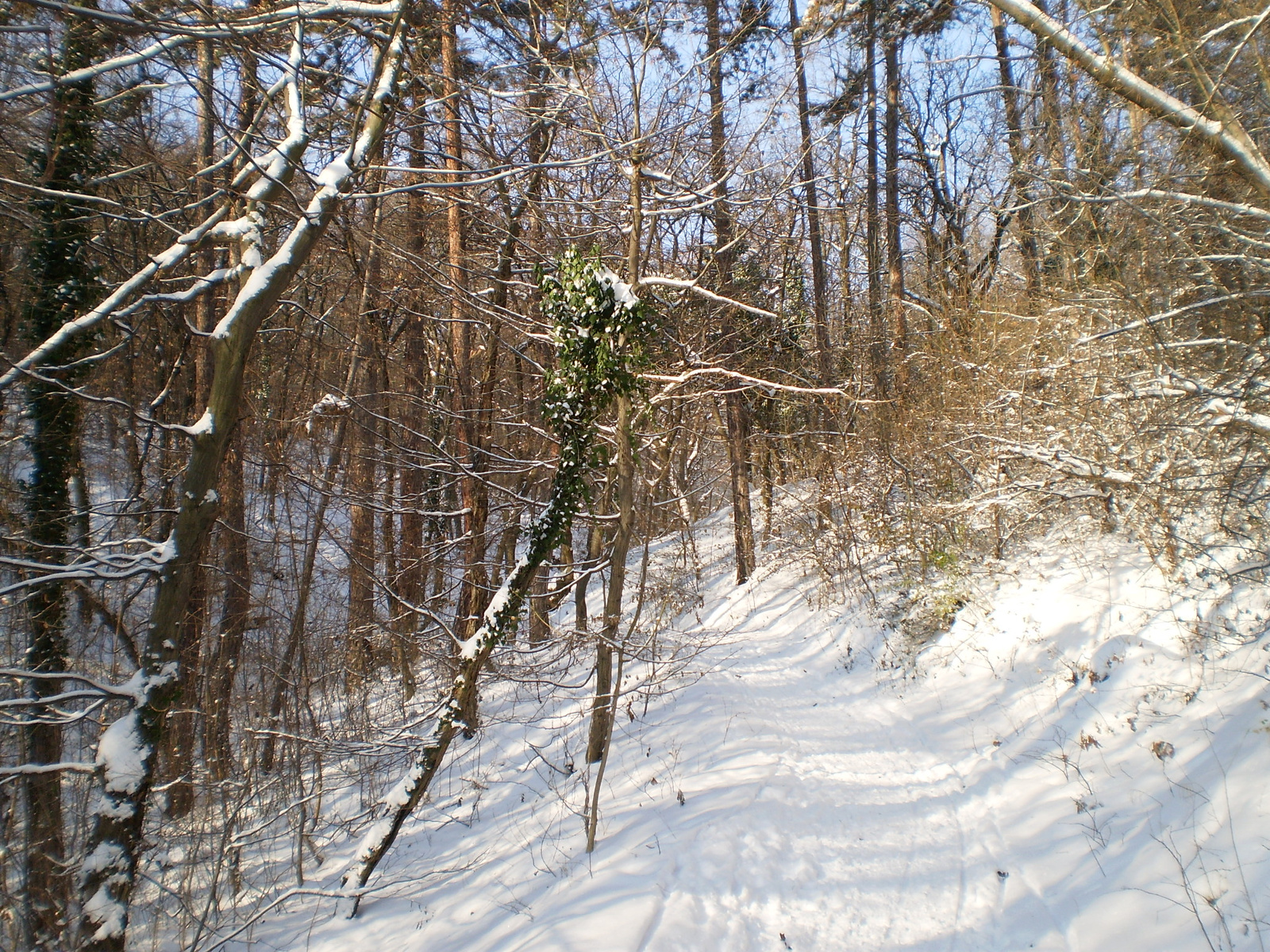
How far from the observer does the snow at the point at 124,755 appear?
12.1 feet

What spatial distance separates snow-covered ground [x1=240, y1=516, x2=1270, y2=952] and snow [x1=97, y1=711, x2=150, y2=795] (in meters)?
2.12

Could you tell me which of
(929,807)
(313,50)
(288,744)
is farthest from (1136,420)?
(288,744)

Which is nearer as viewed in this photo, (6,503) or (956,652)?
(6,503)

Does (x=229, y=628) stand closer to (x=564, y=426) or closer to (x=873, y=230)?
(x=564, y=426)

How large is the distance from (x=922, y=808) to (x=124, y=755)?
550cm

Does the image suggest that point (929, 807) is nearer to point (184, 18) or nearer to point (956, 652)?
point (956, 652)

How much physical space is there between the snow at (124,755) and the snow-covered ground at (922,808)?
212 cm

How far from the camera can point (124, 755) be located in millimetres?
3730

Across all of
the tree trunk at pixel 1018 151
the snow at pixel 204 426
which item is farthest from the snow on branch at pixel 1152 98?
the snow at pixel 204 426

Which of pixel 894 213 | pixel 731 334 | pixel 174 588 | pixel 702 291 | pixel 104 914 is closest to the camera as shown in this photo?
pixel 104 914

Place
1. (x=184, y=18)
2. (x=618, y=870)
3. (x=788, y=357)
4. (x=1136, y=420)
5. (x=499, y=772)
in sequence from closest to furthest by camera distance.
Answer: (x=184, y=18), (x=618, y=870), (x=1136, y=420), (x=499, y=772), (x=788, y=357)

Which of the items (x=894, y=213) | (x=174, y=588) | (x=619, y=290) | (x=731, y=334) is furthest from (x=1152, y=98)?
(x=894, y=213)

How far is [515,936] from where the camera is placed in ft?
13.6

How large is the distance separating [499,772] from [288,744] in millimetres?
2164
